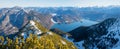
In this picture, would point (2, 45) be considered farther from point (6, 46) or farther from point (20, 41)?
point (20, 41)

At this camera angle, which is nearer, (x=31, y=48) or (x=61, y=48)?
(x=31, y=48)

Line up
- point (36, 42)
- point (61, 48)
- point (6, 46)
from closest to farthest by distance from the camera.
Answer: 1. point (36, 42)
2. point (6, 46)
3. point (61, 48)

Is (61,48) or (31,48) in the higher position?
(31,48)

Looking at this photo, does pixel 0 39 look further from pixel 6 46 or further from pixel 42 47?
pixel 42 47

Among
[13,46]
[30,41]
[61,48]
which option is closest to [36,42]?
[30,41]

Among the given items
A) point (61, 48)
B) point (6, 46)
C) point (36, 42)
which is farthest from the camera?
point (61, 48)

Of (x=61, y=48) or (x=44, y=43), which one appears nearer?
(x=44, y=43)

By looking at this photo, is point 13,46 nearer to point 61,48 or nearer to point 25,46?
point 25,46

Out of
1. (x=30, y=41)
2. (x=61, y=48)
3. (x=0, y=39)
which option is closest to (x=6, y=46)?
(x=0, y=39)
